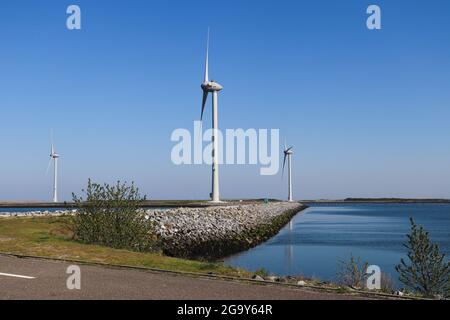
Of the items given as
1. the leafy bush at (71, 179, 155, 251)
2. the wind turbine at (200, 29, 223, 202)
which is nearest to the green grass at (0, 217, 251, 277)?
the leafy bush at (71, 179, 155, 251)

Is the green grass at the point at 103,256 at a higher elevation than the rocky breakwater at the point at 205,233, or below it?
higher

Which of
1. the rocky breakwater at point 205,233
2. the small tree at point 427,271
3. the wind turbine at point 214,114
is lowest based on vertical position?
A: the rocky breakwater at point 205,233

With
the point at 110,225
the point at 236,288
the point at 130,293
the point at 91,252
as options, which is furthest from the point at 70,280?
the point at 110,225

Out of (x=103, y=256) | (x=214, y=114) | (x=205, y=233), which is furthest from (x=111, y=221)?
(x=214, y=114)

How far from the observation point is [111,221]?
23234mm

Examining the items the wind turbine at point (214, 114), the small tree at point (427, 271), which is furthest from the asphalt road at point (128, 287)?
the wind turbine at point (214, 114)

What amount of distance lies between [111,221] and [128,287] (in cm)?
1178

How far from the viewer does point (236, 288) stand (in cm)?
1180

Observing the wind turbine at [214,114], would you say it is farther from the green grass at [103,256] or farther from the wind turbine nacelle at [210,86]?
the green grass at [103,256]

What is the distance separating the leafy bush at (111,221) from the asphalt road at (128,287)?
26.6ft

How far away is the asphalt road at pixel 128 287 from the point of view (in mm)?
10773

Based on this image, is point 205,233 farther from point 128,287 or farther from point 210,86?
point 210,86

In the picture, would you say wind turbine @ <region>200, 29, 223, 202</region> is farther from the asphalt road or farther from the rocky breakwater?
the asphalt road

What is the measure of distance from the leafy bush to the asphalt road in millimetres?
8114
